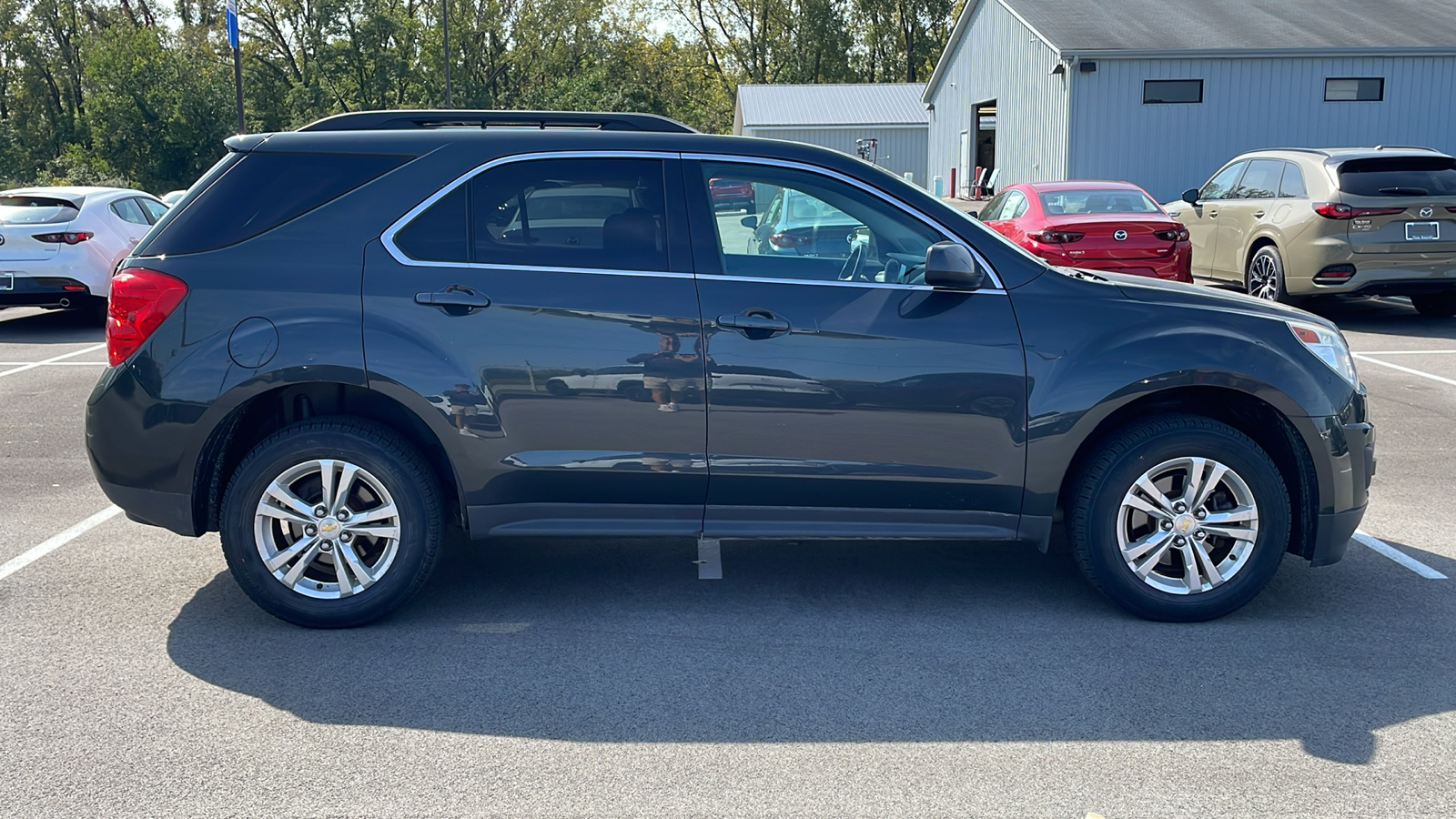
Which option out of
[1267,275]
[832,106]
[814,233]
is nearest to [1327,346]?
[814,233]

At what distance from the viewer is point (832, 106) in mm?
51938

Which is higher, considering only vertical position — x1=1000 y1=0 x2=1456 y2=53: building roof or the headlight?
x1=1000 y1=0 x2=1456 y2=53: building roof

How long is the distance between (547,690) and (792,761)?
0.92 metres

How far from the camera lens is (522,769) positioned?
11.9 ft

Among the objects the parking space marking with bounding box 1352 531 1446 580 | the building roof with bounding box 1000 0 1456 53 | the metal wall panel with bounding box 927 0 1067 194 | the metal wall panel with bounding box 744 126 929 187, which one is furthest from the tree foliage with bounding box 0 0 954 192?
the parking space marking with bounding box 1352 531 1446 580

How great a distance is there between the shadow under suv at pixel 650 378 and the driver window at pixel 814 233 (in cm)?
1

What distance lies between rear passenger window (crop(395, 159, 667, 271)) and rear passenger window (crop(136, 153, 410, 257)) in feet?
1.03

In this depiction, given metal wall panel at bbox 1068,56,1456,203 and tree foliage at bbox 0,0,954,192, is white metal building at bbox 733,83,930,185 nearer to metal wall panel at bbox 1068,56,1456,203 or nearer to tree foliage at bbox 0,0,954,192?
tree foliage at bbox 0,0,954,192

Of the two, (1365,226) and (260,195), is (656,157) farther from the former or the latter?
(1365,226)

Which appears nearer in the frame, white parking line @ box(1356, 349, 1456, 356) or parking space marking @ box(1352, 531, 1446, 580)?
parking space marking @ box(1352, 531, 1446, 580)

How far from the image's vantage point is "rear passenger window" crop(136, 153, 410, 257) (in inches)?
183

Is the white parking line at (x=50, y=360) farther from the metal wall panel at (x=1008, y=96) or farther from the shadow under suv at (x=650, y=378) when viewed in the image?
the metal wall panel at (x=1008, y=96)

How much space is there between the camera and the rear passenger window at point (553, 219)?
15.2 ft

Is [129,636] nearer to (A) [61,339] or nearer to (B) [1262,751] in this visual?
(B) [1262,751]
